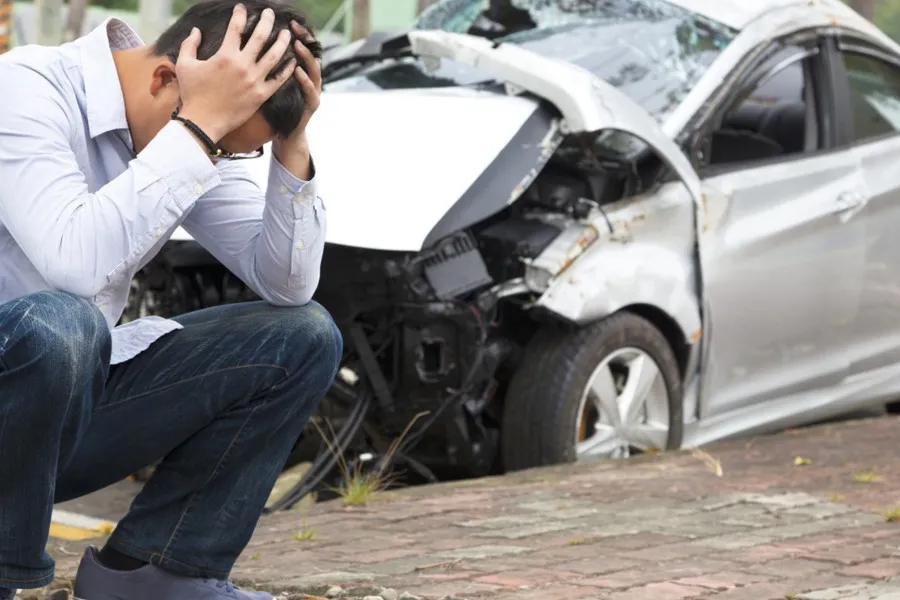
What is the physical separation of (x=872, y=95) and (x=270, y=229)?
4040 millimetres

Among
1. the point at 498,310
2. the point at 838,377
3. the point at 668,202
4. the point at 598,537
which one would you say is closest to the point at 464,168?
the point at 498,310

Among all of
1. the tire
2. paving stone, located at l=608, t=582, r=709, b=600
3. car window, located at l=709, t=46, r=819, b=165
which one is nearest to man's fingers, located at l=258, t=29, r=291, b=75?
paving stone, located at l=608, t=582, r=709, b=600

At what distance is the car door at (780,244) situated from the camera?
5.88m

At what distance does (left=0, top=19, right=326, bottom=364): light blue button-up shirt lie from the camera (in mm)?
2873

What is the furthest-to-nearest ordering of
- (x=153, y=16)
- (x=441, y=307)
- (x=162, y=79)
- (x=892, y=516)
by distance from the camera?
(x=153, y=16) < (x=441, y=307) < (x=892, y=516) < (x=162, y=79)

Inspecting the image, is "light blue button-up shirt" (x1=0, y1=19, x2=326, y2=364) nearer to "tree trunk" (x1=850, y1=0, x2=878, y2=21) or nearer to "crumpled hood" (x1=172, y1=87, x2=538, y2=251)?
"crumpled hood" (x1=172, y1=87, x2=538, y2=251)

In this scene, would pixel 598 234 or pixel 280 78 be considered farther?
pixel 598 234

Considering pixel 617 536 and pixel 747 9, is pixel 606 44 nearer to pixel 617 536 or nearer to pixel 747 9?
pixel 747 9

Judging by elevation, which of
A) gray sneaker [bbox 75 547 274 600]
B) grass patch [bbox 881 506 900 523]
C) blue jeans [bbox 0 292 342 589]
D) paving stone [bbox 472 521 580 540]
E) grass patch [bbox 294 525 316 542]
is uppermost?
blue jeans [bbox 0 292 342 589]

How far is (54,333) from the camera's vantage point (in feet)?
9.25

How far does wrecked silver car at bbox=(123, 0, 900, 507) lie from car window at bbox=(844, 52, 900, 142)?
1 centimetres

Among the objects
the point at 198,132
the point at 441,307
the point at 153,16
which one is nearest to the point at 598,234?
the point at 441,307

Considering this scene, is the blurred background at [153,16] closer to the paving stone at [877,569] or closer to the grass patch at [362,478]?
the grass patch at [362,478]

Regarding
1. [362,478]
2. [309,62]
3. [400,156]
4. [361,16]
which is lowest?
[361,16]
